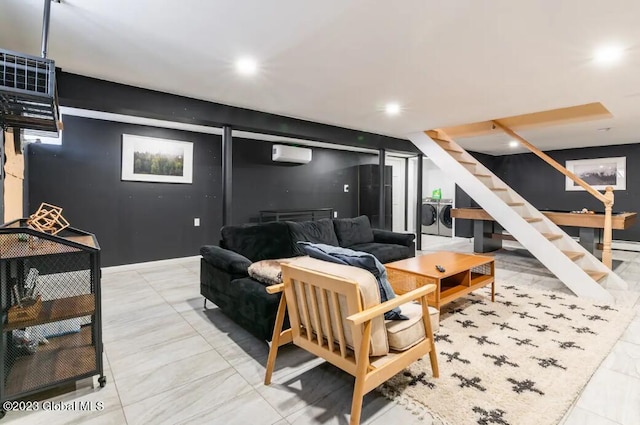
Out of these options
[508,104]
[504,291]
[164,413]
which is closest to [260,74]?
[164,413]

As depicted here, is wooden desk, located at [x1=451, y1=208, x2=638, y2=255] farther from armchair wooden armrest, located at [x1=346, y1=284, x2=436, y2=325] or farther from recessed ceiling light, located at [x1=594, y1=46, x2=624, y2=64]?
armchair wooden armrest, located at [x1=346, y1=284, x2=436, y2=325]

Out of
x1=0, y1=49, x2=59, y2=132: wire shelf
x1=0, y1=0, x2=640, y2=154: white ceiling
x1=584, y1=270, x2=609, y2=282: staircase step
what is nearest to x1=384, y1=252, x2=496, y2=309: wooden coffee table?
x1=584, y1=270, x2=609, y2=282: staircase step

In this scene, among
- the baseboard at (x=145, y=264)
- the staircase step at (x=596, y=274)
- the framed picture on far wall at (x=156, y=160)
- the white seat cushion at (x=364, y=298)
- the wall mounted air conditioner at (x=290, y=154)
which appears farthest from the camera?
the wall mounted air conditioner at (x=290, y=154)

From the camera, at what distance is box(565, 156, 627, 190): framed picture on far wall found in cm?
664

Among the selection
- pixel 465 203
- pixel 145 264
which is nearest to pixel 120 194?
pixel 145 264

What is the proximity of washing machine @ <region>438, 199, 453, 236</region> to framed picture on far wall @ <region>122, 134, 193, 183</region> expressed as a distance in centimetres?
617

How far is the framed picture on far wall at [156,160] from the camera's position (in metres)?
4.62

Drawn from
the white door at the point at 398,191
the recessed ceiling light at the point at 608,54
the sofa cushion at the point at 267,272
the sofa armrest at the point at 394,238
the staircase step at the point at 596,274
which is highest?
the recessed ceiling light at the point at 608,54

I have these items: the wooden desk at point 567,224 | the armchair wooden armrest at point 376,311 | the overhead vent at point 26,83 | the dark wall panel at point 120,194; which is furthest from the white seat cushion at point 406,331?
the dark wall panel at point 120,194

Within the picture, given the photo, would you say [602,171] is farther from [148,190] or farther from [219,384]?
[148,190]

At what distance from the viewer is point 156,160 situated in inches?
191

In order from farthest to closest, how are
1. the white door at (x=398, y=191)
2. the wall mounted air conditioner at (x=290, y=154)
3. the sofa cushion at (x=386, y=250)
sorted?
the white door at (x=398, y=191), the wall mounted air conditioner at (x=290, y=154), the sofa cushion at (x=386, y=250)

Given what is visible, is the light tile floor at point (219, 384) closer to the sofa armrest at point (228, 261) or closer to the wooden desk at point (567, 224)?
the sofa armrest at point (228, 261)

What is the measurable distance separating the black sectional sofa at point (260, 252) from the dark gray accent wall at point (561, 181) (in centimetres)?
530
